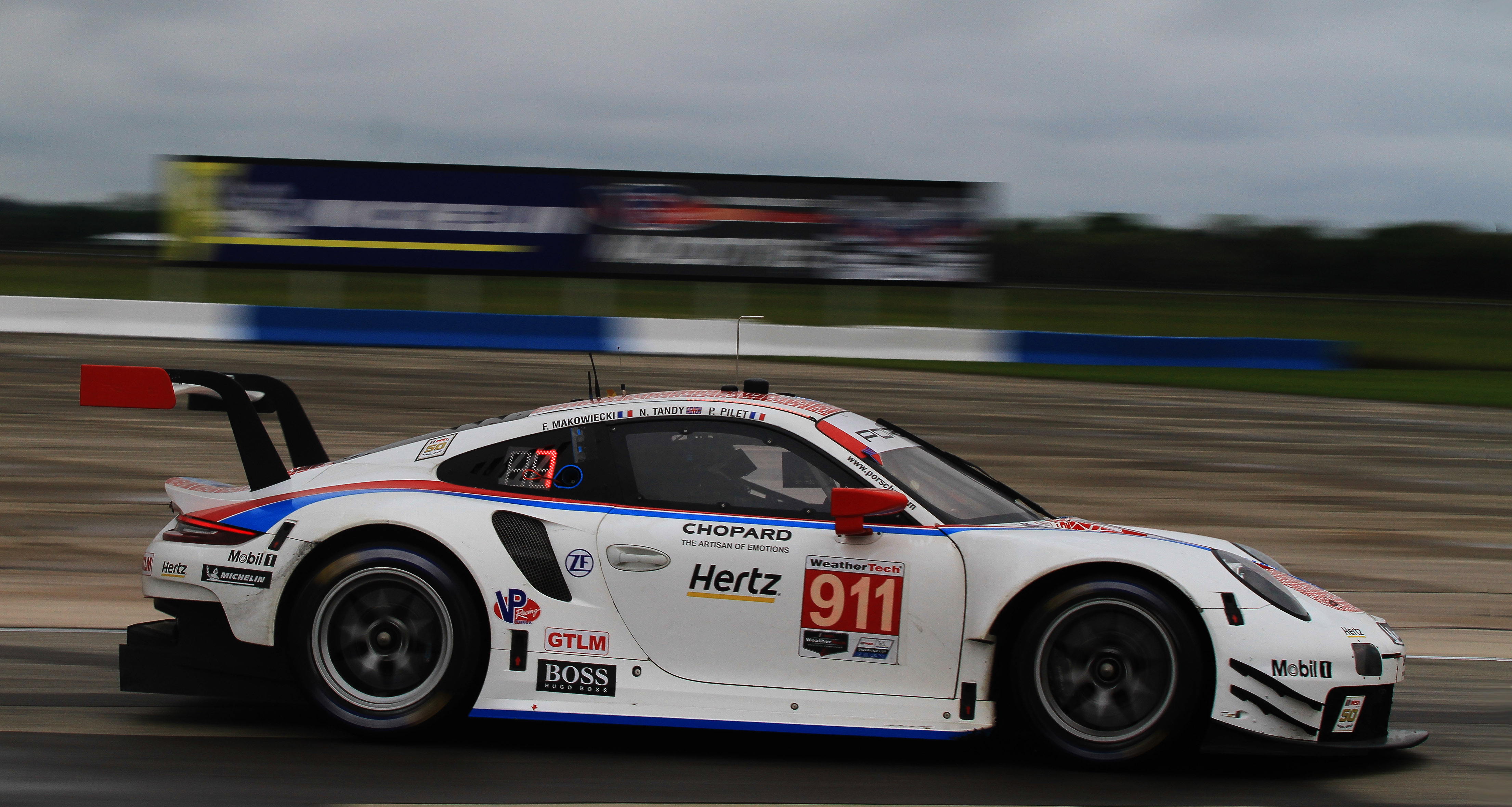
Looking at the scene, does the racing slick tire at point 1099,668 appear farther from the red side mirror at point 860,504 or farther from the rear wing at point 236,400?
the rear wing at point 236,400

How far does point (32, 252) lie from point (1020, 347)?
32915mm

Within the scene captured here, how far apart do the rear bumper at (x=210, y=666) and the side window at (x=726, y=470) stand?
1.42 meters

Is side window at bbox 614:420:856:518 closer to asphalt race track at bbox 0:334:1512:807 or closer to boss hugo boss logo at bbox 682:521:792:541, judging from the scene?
boss hugo boss logo at bbox 682:521:792:541

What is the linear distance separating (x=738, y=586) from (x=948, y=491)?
2.87 feet

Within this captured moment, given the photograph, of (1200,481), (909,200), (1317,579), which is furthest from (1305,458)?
(909,200)

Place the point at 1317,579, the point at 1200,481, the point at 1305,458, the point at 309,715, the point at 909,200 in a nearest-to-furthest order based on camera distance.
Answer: the point at 309,715, the point at 1317,579, the point at 1200,481, the point at 1305,458, the point at 909,200

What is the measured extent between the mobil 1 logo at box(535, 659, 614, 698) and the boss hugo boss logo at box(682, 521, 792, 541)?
1.77ft

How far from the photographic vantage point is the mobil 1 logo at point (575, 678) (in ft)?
14.3

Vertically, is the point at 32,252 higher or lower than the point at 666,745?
higher

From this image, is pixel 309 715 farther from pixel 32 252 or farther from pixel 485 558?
pixel 32 252

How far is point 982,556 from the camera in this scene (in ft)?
14.1

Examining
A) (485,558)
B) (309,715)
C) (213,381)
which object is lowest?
(309,715)

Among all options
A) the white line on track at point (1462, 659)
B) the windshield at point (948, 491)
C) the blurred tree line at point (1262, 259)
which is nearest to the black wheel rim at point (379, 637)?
the windshield at point (948, 491)

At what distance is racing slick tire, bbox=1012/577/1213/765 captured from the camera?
421 cm
